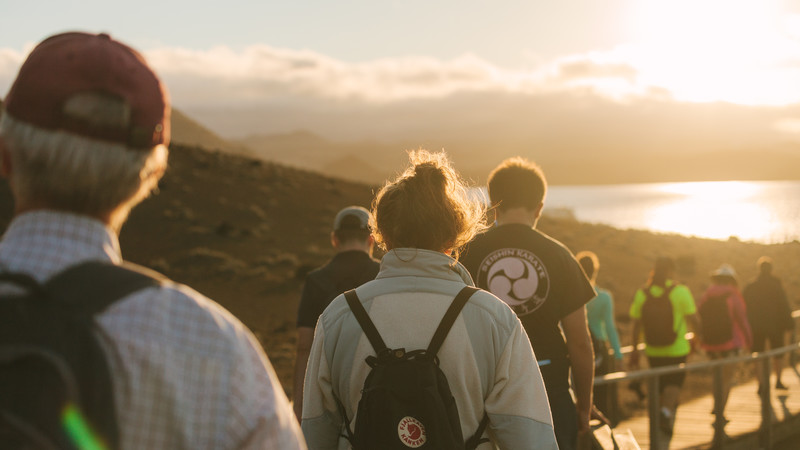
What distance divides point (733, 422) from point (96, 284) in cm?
940

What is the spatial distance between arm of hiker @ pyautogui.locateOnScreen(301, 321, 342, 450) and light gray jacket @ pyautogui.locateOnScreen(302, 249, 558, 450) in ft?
0.06

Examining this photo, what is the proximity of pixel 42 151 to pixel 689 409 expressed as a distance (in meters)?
9.27

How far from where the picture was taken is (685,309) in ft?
26.8

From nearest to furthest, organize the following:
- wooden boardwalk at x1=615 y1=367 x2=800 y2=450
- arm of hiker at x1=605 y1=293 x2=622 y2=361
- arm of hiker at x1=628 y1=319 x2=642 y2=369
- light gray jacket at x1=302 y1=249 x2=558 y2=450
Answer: light gray jacket at x1=302 y1=249 x2=558 y2=450 → arm of hiker at x1=605 y1=293 x2=622 y2=361 → wooden boardwalk at x1=615 y1=367 x2=800 y2=450 → arm of hiker at x1=628 y1=319 x2=642 y2=369

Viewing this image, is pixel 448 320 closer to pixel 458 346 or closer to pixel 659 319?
pixel 458 346

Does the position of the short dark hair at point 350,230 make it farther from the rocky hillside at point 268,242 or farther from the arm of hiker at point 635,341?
the rocky hillside at point 268,242

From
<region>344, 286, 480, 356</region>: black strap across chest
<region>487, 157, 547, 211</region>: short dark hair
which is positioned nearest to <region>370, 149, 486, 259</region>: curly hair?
<region>344, 286, 480, 356</region>: black strap across chest

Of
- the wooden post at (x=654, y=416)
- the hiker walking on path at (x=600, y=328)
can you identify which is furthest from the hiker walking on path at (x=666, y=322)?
the wooden post at (x=654, y=416)

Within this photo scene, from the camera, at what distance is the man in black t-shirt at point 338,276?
483 cm

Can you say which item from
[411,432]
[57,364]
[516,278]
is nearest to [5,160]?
[57,364]

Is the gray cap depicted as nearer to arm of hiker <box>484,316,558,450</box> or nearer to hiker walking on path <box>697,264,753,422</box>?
arm of hiker <box>484,316,558,450</box>

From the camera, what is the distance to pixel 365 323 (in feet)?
9.11

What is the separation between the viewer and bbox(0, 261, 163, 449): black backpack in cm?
116

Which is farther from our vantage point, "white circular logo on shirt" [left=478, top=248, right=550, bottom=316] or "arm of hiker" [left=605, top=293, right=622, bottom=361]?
"arm of hiker" [left=605, top=293, right=622, bottom=361]
